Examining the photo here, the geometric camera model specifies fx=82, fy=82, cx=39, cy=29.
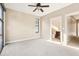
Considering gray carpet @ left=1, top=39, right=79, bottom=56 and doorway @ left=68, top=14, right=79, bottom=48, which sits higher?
doorway @ left=68, top=14, right=79, bottom=48

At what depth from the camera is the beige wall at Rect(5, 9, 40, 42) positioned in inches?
221

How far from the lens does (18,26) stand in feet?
20.9

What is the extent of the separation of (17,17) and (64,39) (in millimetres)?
3771

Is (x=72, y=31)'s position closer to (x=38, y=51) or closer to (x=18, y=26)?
(x=18, y=26)

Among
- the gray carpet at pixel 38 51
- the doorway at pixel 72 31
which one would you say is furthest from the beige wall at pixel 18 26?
the doorway at pixel 72 31

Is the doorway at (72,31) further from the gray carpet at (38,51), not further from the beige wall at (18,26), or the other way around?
the beige wall at (18,26)

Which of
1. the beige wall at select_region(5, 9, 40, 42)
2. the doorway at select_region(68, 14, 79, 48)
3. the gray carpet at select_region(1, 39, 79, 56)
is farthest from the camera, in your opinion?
the beige wall at select_region(5, 9, 40, 42)

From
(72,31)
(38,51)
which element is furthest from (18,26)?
(72,31)

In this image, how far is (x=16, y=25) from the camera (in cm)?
619

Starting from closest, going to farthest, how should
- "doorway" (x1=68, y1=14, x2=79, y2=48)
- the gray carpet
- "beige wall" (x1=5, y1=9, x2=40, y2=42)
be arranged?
the gray carpet
"doorway" (x1=68, y1=14, x2=79, y2=48)
"beige wall" (x1=5, y1=9, x2=40, y2=42)

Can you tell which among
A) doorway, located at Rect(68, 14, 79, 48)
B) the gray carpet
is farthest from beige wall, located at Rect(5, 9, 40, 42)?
doorway, located at Rect(68, 14, 79, 48)

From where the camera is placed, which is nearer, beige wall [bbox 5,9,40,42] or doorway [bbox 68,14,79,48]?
doorway [bbox 68,14,79,48]

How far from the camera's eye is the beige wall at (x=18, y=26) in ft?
18.4

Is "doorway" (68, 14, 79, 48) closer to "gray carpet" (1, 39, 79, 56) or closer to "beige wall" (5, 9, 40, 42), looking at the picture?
"gray carpet" (1, 39, 79, 56)
